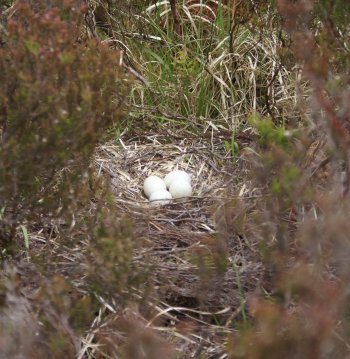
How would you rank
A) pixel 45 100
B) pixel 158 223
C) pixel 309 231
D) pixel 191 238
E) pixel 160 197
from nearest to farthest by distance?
pixel 309 231 → pixel 45 100 → pixel 191 238 → pixel 158 223 → pixel 160 197

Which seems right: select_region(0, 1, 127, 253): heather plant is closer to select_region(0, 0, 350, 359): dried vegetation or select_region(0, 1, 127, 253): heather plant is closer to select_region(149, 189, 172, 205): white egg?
select_region(0, 0, 350, 359): dried vegetation

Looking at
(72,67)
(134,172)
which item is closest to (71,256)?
(72,67)

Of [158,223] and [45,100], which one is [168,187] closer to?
[158,223]

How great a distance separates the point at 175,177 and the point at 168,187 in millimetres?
84

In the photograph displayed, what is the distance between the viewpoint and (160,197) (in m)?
3.55

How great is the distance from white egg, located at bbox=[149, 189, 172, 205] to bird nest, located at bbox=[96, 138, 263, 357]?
3 cm

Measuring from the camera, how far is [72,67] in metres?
2.41

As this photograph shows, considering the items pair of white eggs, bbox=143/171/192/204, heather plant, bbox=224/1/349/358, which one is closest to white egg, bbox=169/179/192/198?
pair of white eggs, bbox=143/171/192/204

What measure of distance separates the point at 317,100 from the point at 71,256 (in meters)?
1.17

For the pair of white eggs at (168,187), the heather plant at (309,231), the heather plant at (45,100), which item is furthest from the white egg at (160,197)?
the heather plant at (45,100)

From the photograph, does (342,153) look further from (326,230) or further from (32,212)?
(32,212)

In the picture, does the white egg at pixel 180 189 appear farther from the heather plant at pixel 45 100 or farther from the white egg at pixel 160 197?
the heather plant at pixel 45 100

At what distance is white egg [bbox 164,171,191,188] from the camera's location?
12.0 feet

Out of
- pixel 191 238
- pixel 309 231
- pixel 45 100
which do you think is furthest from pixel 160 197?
pixel 309 231
